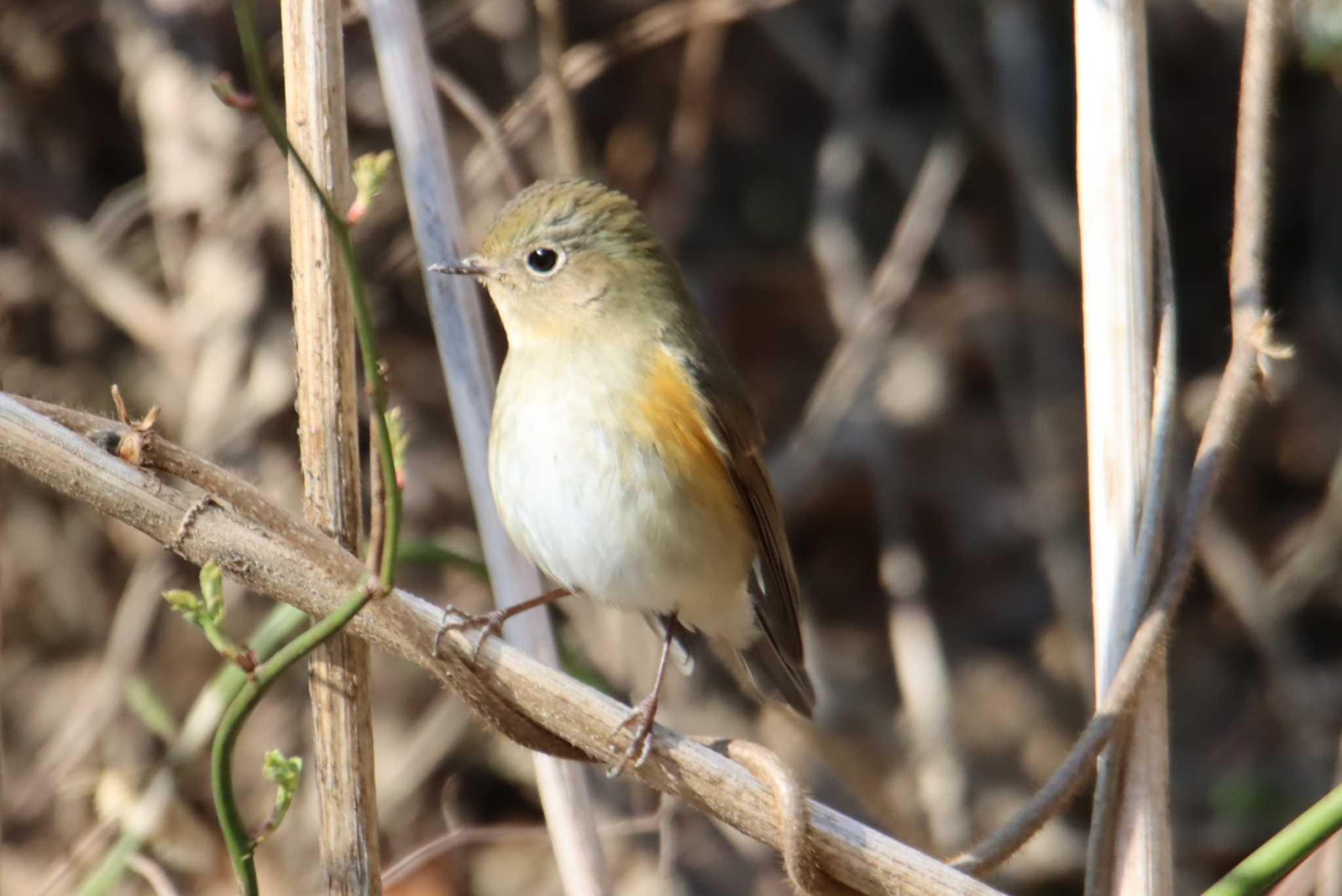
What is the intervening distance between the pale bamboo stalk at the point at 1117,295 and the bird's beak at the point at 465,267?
1058 mm

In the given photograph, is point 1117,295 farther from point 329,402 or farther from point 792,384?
point 792,384

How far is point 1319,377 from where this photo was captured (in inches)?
196

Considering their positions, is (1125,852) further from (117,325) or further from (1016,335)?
(117,325)

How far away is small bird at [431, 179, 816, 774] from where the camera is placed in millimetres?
2729

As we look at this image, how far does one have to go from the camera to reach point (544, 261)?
9.99 ft

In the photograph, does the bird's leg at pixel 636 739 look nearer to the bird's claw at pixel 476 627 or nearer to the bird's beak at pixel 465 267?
the bird's claw at pixel 476 627

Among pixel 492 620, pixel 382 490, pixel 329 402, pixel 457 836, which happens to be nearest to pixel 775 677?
pixel 457 836

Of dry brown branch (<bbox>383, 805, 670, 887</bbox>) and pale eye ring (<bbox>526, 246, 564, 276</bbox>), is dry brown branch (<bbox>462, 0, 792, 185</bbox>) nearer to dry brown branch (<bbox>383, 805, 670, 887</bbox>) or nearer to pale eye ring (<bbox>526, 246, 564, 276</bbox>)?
pale eye ring (<bbox>526, 246, 564, 276</bbox>)

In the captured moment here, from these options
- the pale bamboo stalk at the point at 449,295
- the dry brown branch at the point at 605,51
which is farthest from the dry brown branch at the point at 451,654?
the dry brown branch at the point at 605,51

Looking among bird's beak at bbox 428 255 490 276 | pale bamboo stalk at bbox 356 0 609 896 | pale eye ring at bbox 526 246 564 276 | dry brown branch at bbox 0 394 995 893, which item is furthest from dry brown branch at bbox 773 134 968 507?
dry brown branch at bbox 0 394 995 893

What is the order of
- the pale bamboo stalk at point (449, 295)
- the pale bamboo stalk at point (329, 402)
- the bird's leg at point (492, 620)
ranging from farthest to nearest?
the pale bamboo stalk at point (449, 295) < the pale bamboo stalk at point (329, 402) < the bird's leg at point (492, 620)

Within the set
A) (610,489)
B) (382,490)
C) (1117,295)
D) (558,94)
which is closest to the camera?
(382,490)

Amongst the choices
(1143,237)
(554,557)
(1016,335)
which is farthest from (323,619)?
(1016,335)

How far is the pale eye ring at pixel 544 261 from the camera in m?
3.03
